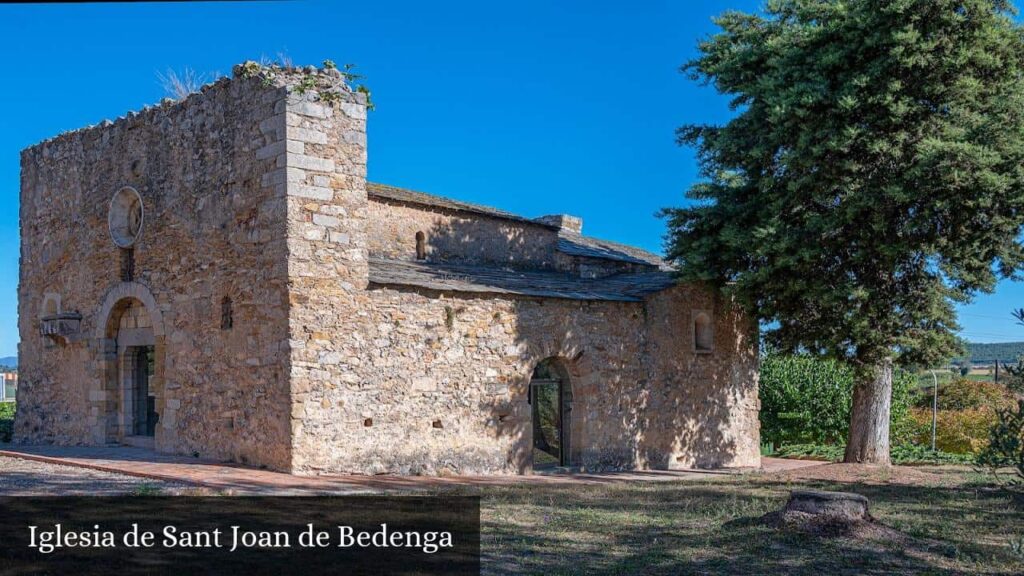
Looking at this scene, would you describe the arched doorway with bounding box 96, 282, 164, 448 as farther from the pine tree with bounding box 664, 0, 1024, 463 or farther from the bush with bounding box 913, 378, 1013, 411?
the bush with bounding box 913, 378, 1013, 411

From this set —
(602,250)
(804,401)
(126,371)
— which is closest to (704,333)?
(602,250)

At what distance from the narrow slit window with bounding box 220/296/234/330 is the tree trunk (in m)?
10.9

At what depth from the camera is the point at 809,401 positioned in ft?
77.4

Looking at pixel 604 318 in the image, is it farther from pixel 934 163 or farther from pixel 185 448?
pixel 185 448

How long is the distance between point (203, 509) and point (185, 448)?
5333mm

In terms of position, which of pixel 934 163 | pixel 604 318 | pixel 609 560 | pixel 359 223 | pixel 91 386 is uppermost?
pixel 934 163

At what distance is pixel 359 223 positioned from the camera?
12953mm

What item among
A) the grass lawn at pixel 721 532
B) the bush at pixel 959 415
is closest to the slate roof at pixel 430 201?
the grass lawn at pixel 721 532

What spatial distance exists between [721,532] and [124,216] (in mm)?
11810

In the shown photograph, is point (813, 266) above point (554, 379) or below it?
above

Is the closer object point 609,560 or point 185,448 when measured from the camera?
point 609,560

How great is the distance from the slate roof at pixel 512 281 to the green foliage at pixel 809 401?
7.74 meters

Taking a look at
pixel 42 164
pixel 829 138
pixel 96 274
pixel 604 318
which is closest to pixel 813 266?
pixel 829 138

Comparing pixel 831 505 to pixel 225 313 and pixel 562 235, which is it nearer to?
pixel 225 313
